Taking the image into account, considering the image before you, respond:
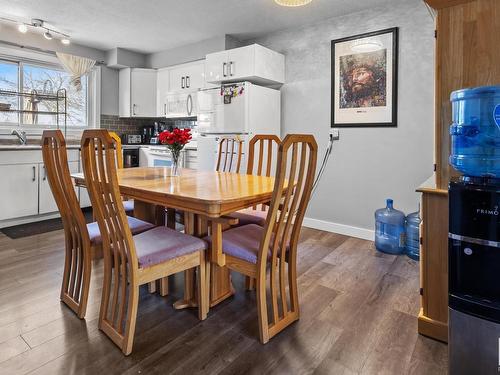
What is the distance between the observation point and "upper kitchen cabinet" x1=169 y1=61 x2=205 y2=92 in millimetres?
4484

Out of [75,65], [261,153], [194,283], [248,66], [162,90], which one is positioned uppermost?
[75,65]

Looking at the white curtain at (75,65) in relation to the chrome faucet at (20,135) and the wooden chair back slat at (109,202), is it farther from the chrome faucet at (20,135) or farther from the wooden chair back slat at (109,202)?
the wooden chair back slat at (109,202)

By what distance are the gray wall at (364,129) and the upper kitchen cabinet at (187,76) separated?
2.90 ft

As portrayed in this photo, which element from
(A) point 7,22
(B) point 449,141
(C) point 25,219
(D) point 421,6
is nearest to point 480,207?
(B) point 449,141

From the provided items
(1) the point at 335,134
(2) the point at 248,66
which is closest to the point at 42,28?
(2) the point at 248,66

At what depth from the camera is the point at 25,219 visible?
12.9ft

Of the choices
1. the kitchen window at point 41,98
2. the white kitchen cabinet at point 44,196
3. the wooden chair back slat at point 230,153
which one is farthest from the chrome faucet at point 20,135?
the wooden chair back slat at point 230,153

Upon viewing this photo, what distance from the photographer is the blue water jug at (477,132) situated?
1.30 meters

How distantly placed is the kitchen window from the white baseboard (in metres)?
3.64

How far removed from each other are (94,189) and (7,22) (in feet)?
12.3

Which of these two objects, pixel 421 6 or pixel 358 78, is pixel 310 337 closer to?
pixel 358 78

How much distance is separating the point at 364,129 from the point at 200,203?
2474 mm

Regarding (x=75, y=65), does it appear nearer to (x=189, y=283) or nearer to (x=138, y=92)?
(x=138, y=92)

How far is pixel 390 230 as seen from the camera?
3.08 metres
